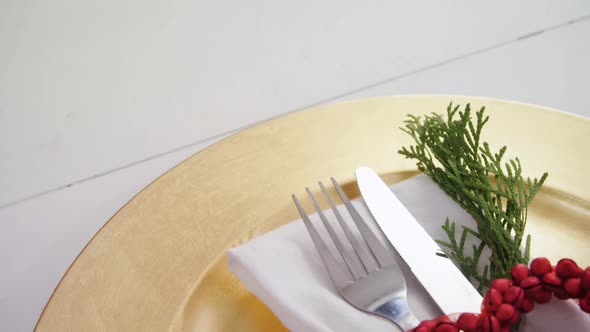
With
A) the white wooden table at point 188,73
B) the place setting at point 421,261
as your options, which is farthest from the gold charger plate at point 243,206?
the white wooden table at point 188,73

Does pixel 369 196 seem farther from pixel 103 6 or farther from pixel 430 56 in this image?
pixel 103 6

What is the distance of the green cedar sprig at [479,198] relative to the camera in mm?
660

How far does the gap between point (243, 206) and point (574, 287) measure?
0.37 meters

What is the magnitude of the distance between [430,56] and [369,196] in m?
0.76

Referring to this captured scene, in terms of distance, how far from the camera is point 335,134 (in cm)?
88

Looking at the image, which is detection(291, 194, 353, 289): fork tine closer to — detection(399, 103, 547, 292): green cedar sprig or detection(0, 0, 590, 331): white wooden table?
detection(399, 103, 547, 292): green cedar sprig

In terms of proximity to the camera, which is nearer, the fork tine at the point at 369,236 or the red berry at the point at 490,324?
the red berry at the point at 490,324

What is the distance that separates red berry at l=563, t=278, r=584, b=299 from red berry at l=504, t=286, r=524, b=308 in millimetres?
37

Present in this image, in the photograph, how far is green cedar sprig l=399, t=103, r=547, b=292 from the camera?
2.17 ft

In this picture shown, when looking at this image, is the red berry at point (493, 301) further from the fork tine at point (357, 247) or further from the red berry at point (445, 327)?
the fork tine at point (357, 247)

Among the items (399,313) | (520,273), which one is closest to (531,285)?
(520,273)

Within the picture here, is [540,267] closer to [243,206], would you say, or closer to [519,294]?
[519,294]

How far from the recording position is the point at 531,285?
56 centimetres

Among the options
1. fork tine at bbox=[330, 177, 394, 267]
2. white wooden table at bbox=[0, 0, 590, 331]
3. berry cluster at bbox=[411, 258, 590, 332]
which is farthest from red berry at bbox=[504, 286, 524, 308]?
white wooden table at bbox=[0, 0, 590, 331]
